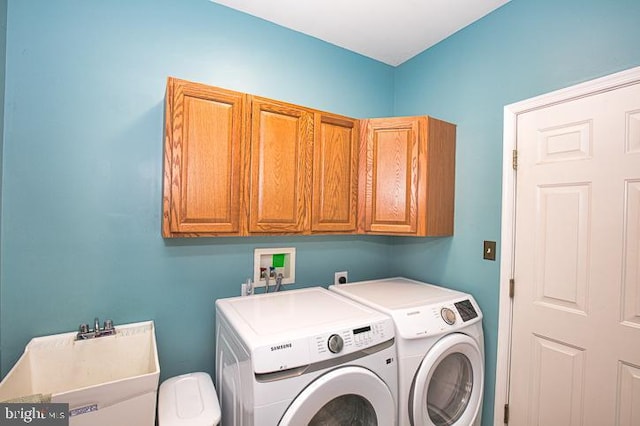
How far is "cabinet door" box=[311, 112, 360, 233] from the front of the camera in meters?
1.73

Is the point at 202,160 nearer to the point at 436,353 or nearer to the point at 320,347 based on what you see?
the point at 320,347

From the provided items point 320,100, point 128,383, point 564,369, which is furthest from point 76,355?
point 564,369

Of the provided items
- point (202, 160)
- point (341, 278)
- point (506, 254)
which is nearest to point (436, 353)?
point (506, 254)

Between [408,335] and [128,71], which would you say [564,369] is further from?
[128,71]

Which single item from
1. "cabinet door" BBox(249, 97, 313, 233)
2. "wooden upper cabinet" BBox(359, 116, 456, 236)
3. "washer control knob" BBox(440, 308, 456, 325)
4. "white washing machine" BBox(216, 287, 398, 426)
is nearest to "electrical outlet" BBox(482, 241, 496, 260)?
"wooden upper cabinet" BBox(359, 116, 456, 236)

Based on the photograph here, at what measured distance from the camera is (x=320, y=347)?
1.12m

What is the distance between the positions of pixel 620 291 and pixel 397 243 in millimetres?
1342

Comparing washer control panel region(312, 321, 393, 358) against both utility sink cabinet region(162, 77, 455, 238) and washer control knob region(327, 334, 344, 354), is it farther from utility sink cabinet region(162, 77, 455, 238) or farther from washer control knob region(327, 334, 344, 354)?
utility sink cabinet region(162, 77, 455, 238)

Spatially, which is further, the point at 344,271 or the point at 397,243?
the point at 397,243

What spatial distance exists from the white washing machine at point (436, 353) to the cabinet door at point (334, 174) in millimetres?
488

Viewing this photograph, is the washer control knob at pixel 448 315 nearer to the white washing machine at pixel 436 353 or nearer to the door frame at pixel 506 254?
the white washing machine at pixel 436 353

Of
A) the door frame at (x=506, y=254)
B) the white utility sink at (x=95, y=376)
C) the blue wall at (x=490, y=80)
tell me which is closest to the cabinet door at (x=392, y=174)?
the blue wall at (x=490, y=80)

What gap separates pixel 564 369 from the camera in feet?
4.51

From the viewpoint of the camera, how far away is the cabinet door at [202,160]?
52.6 inches
